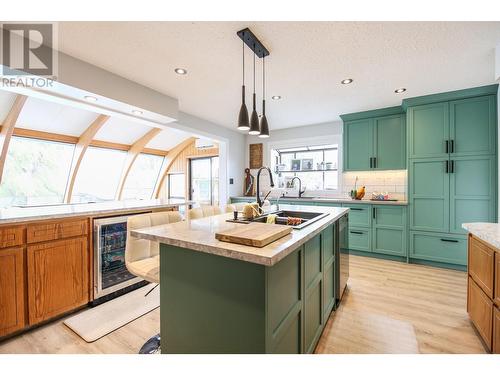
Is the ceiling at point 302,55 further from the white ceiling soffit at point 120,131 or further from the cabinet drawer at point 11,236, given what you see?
the white ceiling soffit at point 120,131

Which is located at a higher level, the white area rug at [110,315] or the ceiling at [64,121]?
the ceiling at [64,121]

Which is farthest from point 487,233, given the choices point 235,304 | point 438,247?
point 438,247

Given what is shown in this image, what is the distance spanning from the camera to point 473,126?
3.02 m

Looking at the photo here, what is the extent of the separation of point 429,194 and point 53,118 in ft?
21.4

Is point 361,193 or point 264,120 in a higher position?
point 264,120

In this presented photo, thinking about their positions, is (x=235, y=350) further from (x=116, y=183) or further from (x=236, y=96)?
(x=116, y=183)

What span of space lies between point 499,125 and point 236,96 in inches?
130

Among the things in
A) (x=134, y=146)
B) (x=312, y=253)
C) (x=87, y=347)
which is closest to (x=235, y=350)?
(x=312, y=253)

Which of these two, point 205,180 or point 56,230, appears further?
point 205,180

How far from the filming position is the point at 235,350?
1.05 m

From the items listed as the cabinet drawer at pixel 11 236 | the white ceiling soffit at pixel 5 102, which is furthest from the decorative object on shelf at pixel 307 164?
the white ceiling soffit at pixel 5 102

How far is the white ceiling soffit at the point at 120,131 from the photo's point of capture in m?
5.00

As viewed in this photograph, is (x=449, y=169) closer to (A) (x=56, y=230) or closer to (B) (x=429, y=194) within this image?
(B) (x=429, y=194)

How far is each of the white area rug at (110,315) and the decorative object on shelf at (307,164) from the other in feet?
11.9
